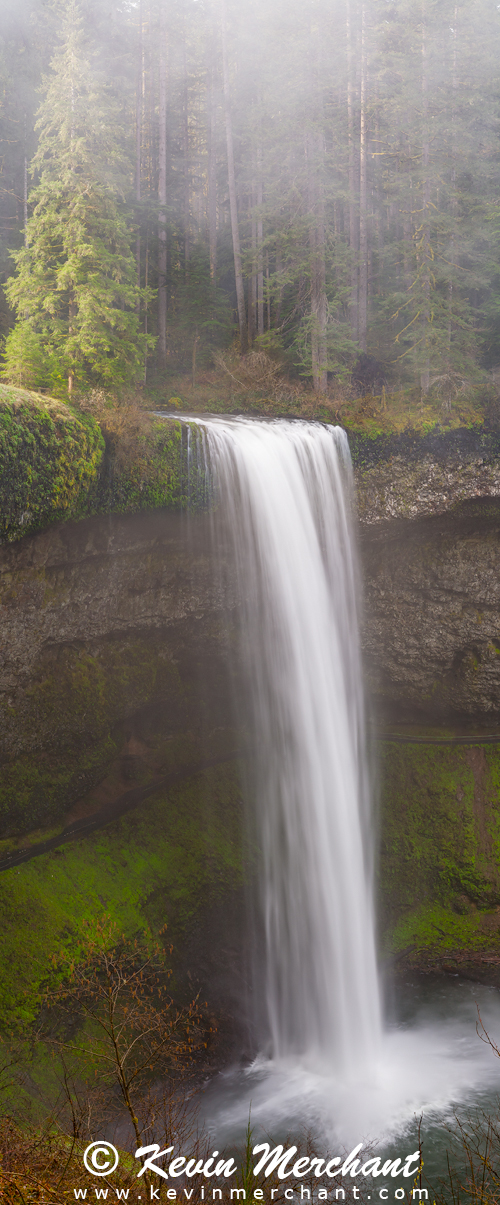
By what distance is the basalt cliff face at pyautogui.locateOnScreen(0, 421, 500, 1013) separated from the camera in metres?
11.3

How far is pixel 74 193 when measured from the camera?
529 inches

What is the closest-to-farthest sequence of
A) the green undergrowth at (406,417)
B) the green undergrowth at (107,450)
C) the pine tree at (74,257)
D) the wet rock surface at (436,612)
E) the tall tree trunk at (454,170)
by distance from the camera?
the green undergrowth at (107,450) → the pine tree at (74,257) → the green undergrowth at (406,417) → the wet rock surface at (436,612) → the tall tree trunk at (454,170)

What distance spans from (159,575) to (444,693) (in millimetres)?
7925

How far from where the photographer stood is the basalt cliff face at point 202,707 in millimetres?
11305

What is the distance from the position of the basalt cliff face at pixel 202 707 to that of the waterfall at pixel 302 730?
2.74 ft

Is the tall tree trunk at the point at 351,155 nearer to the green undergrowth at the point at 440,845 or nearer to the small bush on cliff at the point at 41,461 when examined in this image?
the green undergrowth at the point at 440,845

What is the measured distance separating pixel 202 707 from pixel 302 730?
2765 mm

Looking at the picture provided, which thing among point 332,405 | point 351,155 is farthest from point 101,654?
point 351,155

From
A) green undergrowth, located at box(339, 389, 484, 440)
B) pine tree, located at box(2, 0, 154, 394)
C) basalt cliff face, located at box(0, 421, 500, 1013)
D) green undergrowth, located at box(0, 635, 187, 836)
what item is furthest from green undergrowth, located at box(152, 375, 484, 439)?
green undergrowth, located at box(0, 635, 187, 836)

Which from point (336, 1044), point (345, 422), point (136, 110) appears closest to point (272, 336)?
point (345, 422)

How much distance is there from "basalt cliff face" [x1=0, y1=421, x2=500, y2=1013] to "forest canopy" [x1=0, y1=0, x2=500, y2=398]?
3.37 m

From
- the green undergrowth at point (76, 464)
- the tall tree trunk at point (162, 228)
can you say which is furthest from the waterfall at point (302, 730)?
the tall tree trunk at point (162, 228)

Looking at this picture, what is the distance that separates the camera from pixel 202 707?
1472 cm

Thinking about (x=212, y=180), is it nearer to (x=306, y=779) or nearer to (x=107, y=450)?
(x=107, y=450)
